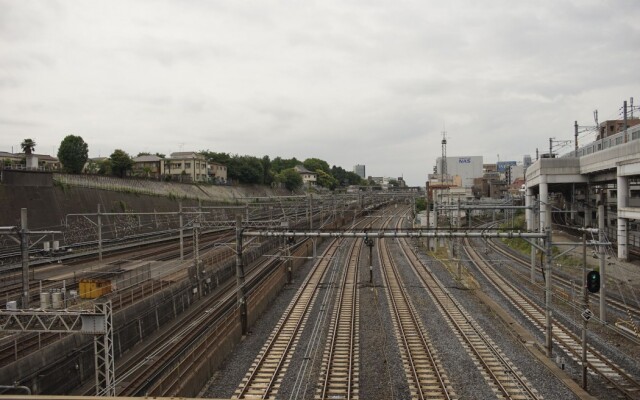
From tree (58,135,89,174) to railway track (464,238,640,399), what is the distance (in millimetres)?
42927

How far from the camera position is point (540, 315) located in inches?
781

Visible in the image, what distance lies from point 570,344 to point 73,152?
48.6m

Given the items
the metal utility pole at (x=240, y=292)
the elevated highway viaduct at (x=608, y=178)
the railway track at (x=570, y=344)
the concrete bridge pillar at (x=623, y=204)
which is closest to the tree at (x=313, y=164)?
the elevated highway viaduct at (x=608, y=178)

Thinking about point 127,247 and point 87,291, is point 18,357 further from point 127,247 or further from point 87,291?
point 127,247

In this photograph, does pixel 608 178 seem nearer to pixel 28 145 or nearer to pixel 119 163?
pixel 119 163

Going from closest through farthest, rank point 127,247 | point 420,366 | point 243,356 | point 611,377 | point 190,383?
point 190,383, point 611,377, point 420,366, point 243,356, point 127,247

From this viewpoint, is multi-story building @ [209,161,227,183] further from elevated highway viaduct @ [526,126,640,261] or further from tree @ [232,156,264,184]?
elevated highway viaduct @ [526,126,640,261]

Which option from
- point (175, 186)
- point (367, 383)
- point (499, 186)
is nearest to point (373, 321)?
point (367, 383)

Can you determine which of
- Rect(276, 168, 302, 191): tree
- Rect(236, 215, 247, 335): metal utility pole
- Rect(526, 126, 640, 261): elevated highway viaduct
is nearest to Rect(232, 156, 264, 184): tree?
Rect(276, 168, 302, 191): tree

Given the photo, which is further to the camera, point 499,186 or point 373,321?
point 499,186

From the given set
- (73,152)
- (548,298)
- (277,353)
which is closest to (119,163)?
(73,152)

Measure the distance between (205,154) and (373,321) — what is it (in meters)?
73.2

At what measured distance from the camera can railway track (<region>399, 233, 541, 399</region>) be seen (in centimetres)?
1252

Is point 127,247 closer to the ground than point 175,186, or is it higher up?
closer to the ground
